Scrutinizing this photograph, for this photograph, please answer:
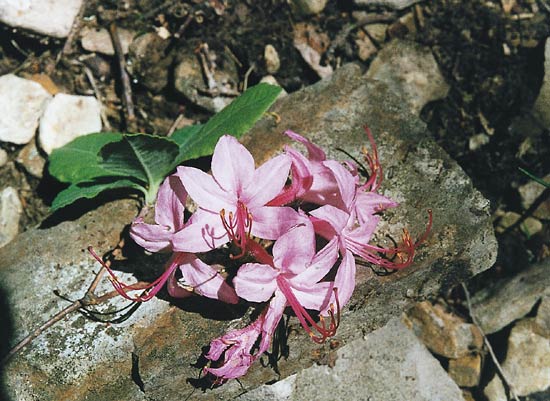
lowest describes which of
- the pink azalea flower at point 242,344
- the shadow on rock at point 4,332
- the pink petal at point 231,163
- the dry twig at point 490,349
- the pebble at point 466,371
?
the pebble at point 466,371

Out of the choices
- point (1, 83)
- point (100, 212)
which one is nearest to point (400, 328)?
point (100, 212)

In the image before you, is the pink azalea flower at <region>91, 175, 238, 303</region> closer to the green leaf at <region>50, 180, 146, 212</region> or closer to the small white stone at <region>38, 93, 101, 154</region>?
the green leaf at <region>50, 180, 146, 212</region>

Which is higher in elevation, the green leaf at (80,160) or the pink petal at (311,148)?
the pink petal at (311,148)

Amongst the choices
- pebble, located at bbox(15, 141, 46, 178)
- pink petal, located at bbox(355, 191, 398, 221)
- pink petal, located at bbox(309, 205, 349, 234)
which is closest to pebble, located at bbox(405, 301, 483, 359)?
pink petal, located at bbox(355, 191, 398, 221)

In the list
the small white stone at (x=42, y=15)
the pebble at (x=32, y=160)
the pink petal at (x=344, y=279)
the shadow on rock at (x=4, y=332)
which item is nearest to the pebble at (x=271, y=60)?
the small white stone at (x=42, y=15)

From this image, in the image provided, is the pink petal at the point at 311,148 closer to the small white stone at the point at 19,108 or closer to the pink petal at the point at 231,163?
the pink petal at the point at 231,163

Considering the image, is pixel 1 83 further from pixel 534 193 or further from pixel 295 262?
pixel 534 193
